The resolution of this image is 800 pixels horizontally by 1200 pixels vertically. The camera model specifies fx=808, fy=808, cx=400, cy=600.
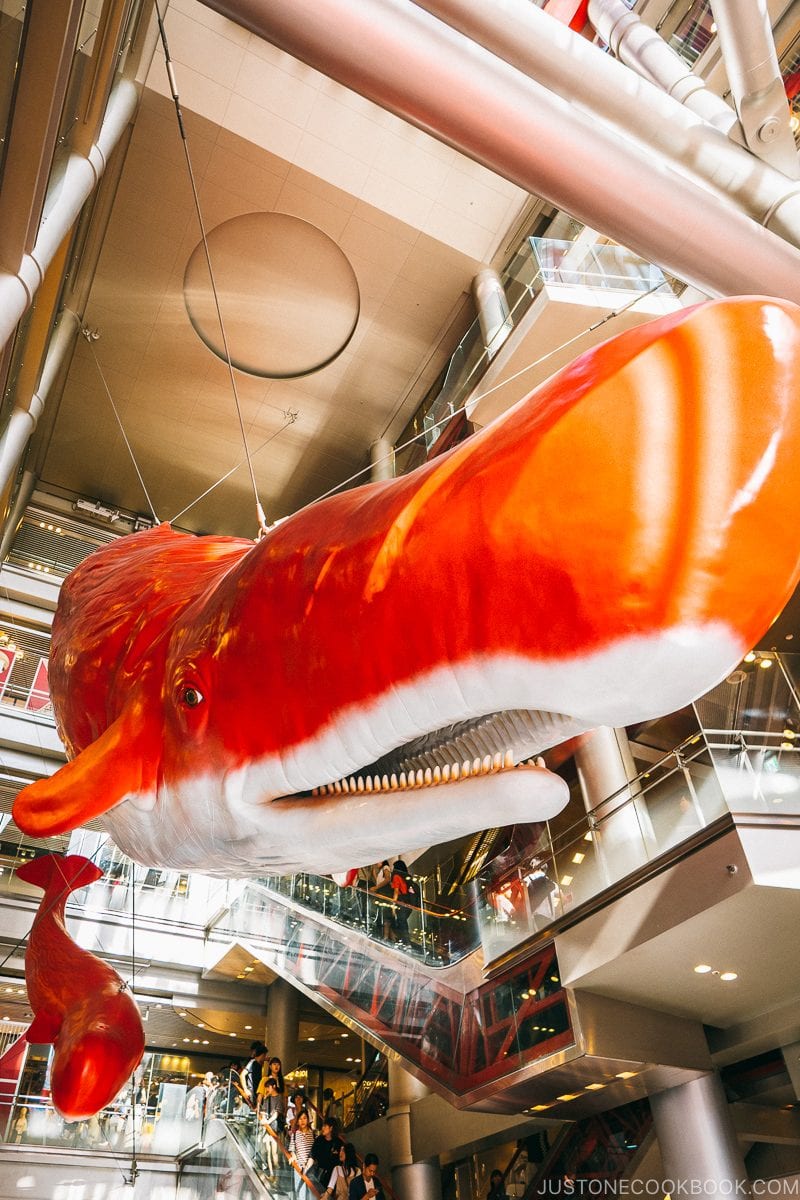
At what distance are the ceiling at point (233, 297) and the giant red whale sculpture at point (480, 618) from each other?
10.3 m

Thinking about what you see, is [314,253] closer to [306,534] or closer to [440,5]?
[440,5]

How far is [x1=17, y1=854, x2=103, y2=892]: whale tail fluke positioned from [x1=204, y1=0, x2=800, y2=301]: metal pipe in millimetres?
3482

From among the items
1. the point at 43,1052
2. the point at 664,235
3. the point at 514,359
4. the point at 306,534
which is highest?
the point at 514,359

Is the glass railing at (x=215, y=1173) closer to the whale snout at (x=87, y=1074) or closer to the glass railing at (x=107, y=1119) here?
the glass railing at (x=107, y=1119)

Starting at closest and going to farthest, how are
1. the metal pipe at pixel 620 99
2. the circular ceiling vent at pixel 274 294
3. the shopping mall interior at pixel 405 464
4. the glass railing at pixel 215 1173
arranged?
the shopping mall interior at pixel 405 464 < the metal pipe at pixel 620 99 < the glass railing at pixel 215 1173 < the circular ceiling vent at pixel 274 294

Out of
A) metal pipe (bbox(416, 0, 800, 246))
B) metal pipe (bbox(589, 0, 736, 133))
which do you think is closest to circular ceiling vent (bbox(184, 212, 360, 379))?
metal pipe (bbox(589, 0, 736, 133))

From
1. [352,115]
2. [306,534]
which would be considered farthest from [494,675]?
[352,115]

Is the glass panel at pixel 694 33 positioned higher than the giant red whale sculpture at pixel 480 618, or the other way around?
the glass panel at pixel 694 33

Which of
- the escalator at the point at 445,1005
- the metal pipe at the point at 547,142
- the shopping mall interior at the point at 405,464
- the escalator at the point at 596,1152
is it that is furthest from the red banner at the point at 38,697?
the metal pipe at the point at 547,142

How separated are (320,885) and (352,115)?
1028cm

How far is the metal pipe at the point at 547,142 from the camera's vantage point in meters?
3.60

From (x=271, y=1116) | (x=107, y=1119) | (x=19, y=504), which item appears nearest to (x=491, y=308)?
(x=19, y=504)

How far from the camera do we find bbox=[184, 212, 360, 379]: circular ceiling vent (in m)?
9.99

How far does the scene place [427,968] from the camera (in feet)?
28.4
